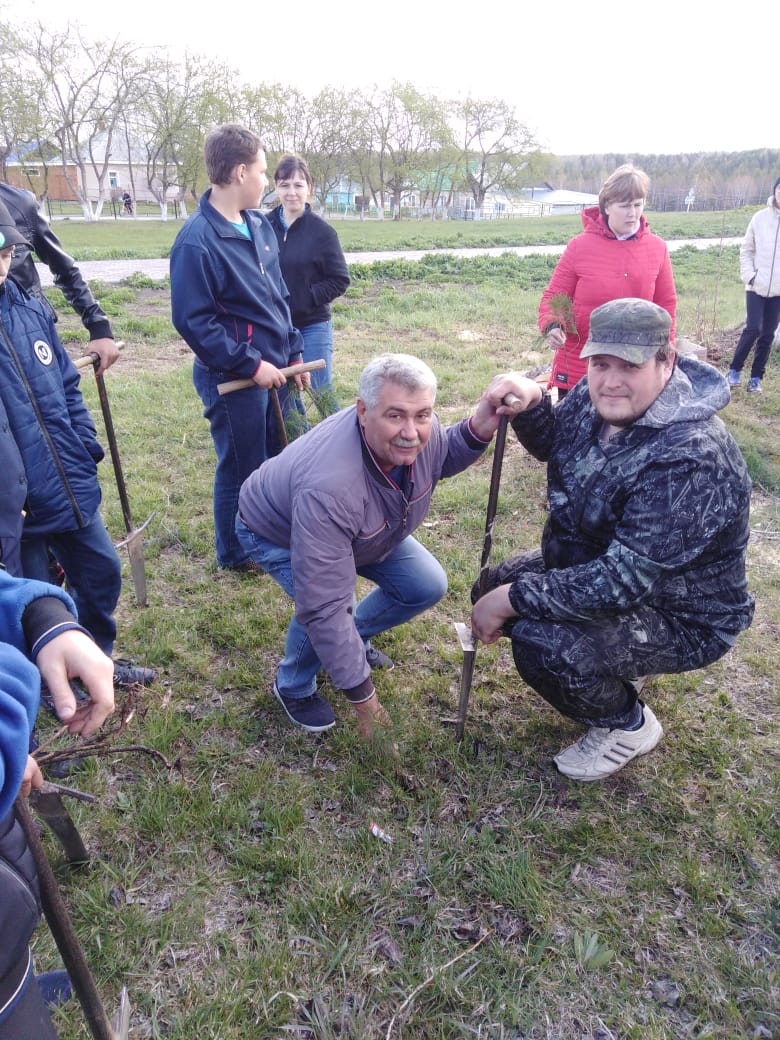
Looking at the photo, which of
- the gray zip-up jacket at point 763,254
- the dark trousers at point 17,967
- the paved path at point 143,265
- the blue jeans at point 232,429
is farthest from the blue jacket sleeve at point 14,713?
the paved path at point 143,265

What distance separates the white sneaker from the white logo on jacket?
248 cm

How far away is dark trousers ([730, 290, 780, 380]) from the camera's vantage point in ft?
23.1

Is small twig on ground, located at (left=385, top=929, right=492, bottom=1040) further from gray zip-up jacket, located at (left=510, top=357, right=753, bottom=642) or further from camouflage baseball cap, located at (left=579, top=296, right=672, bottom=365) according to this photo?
camouflage baseball cap, located at (left=579, top=296, right=672, bottom=365)

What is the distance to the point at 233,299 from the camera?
3.42 metres

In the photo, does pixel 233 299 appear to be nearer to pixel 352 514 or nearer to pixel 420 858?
pixel 352 514

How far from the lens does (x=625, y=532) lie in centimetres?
235

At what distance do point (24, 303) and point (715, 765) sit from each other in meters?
3.18

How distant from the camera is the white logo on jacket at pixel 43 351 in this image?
2494 millimetres

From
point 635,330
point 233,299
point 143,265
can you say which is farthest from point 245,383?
point 143,265

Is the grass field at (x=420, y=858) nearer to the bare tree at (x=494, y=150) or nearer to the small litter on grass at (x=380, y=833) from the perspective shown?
the small litter on grass at (x=380, y=833)

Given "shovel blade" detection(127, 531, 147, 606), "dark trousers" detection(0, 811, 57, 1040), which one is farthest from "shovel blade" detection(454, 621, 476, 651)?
"shovel blade" detection(127, 531, 147, 606)

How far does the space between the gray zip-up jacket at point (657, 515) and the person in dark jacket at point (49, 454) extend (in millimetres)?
1730

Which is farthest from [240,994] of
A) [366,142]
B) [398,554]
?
[366,142]

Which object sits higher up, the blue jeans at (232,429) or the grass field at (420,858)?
the blue jeans at (232,429)
